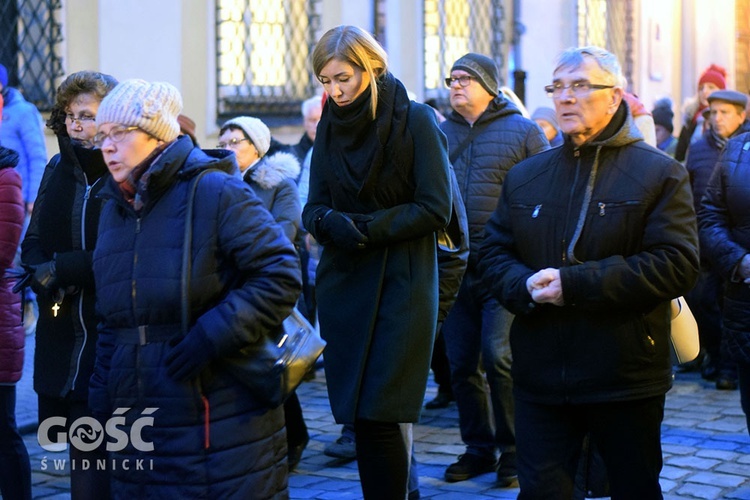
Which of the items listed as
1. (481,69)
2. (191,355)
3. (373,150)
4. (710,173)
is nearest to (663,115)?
(710,173)

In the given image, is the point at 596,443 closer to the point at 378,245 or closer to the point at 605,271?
the point at 605,271

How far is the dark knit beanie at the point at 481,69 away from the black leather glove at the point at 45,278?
2622 mm

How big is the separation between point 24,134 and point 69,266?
18.2 ft

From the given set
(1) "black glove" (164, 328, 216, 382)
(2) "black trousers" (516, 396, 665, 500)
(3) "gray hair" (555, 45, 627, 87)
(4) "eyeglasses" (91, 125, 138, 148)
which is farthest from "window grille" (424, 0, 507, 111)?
(1) "black glove" (164, 328, 216, 382)

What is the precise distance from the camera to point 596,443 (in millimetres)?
4477

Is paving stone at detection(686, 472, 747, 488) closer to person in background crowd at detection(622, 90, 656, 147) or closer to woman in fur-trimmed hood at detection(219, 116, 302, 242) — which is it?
woman in fur-trimmed hood at detection(219, 116, 302, 242)

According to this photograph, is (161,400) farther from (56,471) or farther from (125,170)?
(56,471)

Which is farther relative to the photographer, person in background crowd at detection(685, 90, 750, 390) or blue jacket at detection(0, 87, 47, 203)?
blue jacket at detection(0, 87, 47, 203)

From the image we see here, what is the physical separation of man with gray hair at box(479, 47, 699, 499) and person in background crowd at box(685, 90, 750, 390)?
5.19 meters

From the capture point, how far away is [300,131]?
1341 centimetres

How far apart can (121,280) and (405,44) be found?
11.2 metres

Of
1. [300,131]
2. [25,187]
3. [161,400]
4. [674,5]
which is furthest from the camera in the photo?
[674,5]

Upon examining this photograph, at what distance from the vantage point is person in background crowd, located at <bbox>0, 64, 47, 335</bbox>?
10.1 meters

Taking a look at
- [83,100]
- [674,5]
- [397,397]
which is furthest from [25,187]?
[674,5]
